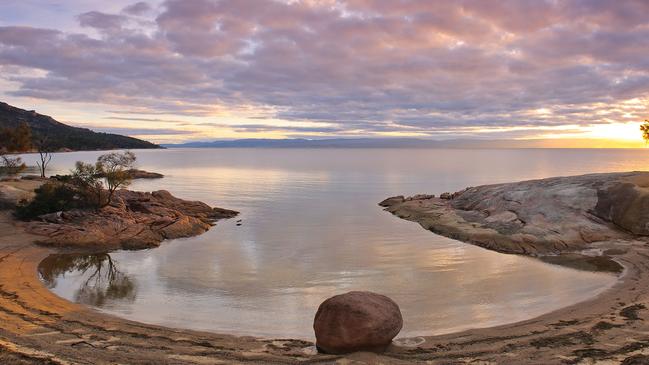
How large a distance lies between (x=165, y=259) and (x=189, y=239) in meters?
7.94

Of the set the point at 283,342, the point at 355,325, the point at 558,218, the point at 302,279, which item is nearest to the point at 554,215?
the point at 558,218

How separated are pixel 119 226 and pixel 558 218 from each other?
36.2 meters

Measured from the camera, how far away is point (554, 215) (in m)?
40.4

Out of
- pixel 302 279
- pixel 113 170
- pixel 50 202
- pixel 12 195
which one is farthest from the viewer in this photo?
pixel 113 170

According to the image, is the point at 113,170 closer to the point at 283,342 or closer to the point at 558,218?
the point at 283,342

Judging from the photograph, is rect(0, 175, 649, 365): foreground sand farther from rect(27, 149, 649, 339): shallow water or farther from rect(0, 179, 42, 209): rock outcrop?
rect(0, 179, 42, 209): rock outcrop

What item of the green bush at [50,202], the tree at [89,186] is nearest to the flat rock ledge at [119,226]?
the green bush at [50,202]

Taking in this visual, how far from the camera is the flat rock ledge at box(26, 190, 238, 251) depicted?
36969mm

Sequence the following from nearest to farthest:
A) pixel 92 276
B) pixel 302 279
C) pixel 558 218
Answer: pixel 302 279 < pixel 92 276 < pixel 558 218

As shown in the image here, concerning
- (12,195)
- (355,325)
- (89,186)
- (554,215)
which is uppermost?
(89,186)

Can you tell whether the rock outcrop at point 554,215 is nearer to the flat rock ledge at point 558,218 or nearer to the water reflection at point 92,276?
the flat rock ledge at point 558,218

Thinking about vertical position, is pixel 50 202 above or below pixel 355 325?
above

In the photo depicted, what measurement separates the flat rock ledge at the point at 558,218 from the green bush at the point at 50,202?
3288 cm

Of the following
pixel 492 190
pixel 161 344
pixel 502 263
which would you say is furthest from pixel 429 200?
pixel 161 344
